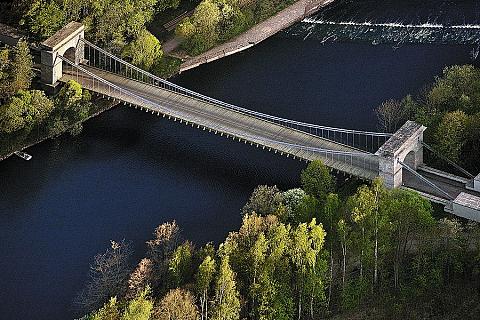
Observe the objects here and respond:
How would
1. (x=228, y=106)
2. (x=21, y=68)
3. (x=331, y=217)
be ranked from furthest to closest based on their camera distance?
(x=21, y=68) < (x=228, y=106) < (x=331, y=217)

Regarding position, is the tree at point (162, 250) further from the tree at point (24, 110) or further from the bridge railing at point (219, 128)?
the tree at point (24, 110)

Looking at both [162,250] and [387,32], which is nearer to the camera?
[162,250]

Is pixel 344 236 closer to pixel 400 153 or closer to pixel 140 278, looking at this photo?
pixel 400 153

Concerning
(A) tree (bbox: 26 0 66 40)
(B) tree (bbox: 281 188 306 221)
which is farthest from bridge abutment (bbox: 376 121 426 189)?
(A) tree (bbox: 26 0 66 40)

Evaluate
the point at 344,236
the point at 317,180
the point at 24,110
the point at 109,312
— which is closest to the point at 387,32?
the point at 317,180

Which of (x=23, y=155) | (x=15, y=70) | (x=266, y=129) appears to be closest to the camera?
(x=266, y=129)

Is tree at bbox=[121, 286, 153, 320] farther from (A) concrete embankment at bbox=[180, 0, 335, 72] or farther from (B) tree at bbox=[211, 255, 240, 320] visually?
(A) concrete embankment at bbox=[180, 0, 335, 72]

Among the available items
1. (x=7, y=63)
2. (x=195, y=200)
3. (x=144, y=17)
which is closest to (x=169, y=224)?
(x=195, y=200)
